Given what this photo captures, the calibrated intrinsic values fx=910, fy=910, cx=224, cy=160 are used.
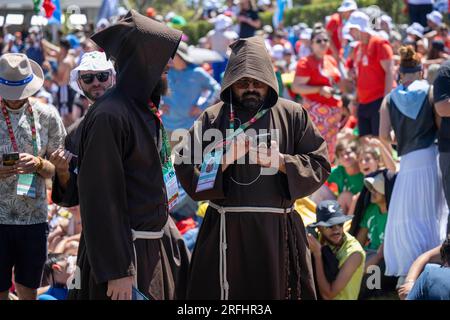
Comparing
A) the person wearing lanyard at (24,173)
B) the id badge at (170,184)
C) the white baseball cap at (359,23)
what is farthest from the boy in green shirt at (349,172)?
the id badge at (170,184)

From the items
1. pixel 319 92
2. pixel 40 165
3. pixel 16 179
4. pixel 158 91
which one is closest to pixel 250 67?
pixel 158 91

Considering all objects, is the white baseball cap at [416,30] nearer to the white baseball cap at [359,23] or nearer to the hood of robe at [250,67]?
the white baseball cap at [359,23]

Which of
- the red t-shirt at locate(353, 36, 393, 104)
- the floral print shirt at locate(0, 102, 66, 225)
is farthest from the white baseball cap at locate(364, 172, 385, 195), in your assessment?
the floral print shirt at locate(0, 102, 66, 225)

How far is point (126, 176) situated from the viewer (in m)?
4.42

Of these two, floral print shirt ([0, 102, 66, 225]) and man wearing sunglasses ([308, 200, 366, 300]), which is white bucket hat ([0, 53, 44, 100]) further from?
man wearing sunglasses ([308, 200, 366, 300])

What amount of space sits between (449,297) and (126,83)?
1.97 m

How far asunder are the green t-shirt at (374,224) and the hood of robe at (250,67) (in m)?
2.77

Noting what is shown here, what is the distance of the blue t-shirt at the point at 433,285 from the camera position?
470 cm

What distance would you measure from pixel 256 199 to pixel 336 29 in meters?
8.93

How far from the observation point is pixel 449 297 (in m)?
4.66

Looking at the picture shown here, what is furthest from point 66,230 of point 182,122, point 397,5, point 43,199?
point 397,5

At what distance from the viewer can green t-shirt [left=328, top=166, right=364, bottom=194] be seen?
8.64 m

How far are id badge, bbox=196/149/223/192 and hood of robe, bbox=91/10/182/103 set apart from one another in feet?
2.91
